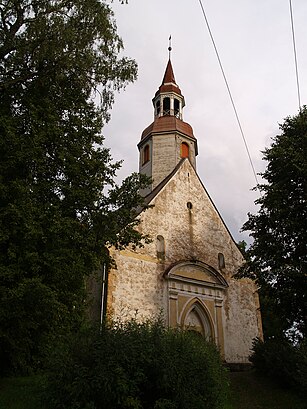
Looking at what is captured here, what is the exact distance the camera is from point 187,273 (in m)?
20.0

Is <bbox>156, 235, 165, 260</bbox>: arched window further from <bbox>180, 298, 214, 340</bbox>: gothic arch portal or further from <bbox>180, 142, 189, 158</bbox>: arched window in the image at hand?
<bbox>180, 142, 189, 158</bbox>: arched window

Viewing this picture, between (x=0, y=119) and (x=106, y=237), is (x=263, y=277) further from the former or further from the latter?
(x=0, y=119)

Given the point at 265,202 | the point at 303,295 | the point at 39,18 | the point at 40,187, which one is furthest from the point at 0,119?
the point at 303,295

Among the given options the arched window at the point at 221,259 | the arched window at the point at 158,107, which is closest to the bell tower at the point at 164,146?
the arched window at the point at 158,107

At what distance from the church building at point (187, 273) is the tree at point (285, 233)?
3935 millimetres

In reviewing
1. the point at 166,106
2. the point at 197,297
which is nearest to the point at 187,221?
the point at 197,297

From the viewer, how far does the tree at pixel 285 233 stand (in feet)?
47.1

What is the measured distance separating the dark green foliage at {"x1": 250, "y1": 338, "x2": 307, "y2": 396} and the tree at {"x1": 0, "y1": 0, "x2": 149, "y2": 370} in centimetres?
565

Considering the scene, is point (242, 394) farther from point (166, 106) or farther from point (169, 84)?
point (169, 84)

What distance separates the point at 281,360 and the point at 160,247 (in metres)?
8.11

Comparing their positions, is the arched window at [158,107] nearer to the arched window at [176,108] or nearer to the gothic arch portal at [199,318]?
the arched window at [176,108]

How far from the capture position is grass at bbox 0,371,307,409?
996 centimetres

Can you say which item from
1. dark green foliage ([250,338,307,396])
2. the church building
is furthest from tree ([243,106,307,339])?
the church building

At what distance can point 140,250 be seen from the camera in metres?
19.0
